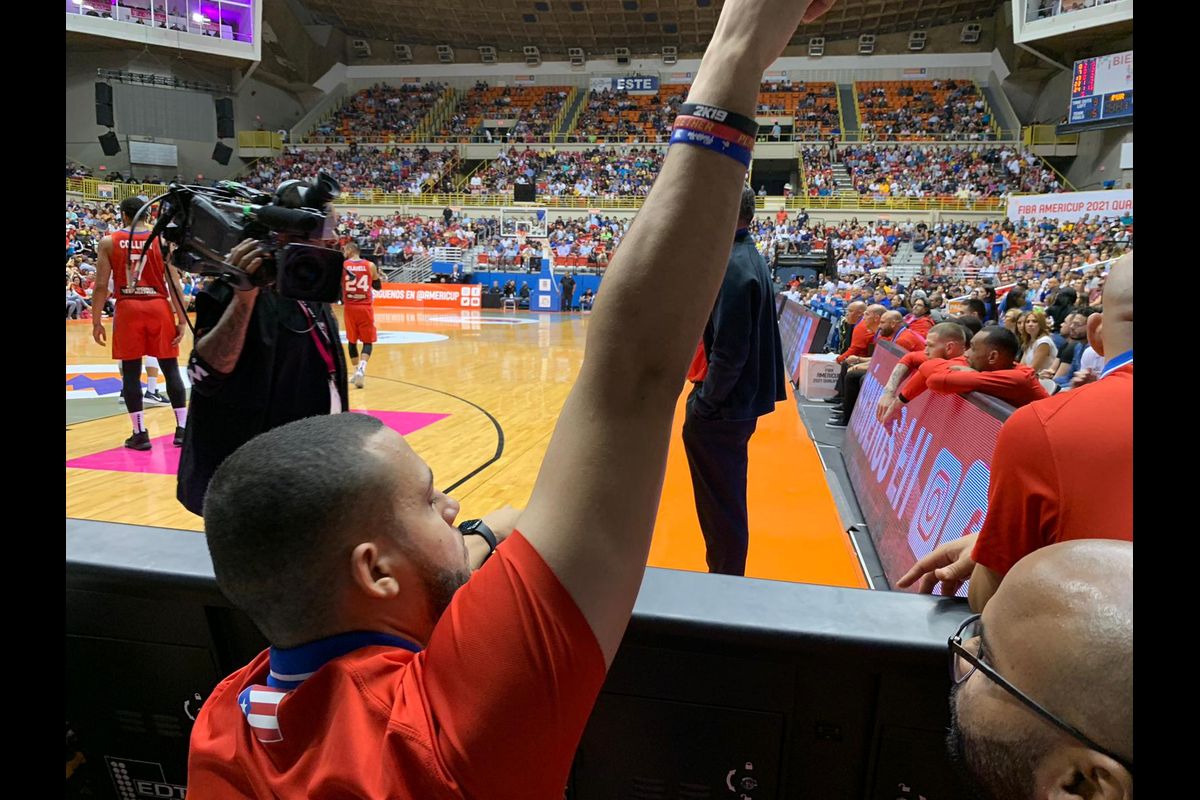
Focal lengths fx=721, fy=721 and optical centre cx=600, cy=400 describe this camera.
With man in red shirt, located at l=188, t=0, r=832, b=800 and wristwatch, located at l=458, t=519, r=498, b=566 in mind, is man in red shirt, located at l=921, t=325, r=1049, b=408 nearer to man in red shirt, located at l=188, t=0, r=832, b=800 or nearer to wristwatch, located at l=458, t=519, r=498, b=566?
wristwatch, located at l=458, t=519, r=498, b=566

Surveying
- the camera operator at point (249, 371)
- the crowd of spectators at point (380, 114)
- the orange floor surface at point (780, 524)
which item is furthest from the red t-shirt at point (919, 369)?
the crowd of spectators at point (380, 114)

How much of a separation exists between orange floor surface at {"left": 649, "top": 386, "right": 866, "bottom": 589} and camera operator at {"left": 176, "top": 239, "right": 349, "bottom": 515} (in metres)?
1.56

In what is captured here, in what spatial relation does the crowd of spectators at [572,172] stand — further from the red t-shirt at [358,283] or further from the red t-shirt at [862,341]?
the red t-shirt at [862,341]

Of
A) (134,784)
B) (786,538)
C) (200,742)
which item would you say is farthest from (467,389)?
(200,742)

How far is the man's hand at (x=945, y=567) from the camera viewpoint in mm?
1521

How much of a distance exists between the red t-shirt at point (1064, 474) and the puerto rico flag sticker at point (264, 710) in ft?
4.27

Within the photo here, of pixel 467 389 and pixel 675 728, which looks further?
pixel 467 389

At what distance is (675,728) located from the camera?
1212mm

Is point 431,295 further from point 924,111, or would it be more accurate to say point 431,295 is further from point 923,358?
point 924,111

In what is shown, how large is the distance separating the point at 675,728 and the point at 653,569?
0.26 m

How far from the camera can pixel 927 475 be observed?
3.56 metres

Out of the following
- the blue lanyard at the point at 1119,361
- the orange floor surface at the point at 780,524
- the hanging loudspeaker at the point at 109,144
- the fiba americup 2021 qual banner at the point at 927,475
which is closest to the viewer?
the blue lanyard at the point at 1119,361
